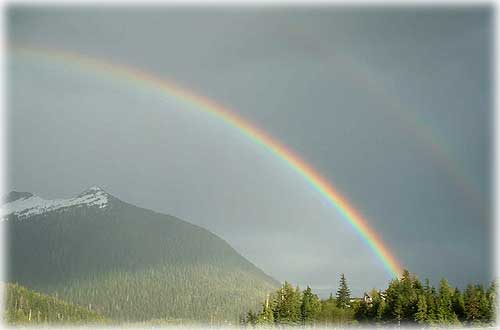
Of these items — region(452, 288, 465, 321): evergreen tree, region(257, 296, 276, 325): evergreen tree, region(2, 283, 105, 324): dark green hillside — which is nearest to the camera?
region(452, 288, 465, 321): evergreen tree

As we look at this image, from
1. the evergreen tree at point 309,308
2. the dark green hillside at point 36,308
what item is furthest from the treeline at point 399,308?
the dark green hillside at point 36,308

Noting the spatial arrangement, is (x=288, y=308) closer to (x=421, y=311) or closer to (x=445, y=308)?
(x=421, y=311)

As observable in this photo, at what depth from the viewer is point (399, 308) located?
8112 cm

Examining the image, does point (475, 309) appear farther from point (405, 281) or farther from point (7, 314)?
point (7, 314)

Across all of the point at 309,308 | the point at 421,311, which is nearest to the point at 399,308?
the point at 421,311

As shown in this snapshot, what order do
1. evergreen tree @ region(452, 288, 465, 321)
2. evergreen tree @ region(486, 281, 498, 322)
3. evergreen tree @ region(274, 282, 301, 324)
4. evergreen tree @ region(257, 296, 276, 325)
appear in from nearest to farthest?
evergreen tree @ region(486, 281, 498, 322) < evergreen tree @ region(452, 288, 465, 321) < evergreen tree @ region(257, 296, 276, 325) < evergreen tree @ region(274, 282, 301, 324)

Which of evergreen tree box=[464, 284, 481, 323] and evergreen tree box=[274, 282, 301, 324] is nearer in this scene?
evergreen tree box=[464, 284, 481, 323]

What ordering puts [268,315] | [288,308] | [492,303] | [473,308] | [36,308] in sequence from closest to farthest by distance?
[473,308], [492,303], [268,315], [288,308], [36,308]

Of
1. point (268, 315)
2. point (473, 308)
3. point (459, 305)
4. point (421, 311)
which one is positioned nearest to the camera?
point (421, 311)

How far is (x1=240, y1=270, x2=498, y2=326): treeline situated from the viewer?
259ft

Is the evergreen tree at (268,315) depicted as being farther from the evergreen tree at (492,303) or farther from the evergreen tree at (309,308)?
the evergreen tree at (492,303)

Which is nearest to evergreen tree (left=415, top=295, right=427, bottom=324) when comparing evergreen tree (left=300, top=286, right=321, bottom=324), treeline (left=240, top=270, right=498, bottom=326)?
treeline (left=240, top=270, right=498, bottom=326)

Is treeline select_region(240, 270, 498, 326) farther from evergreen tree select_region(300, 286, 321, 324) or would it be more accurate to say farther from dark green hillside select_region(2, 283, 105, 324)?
dark green hillside select_region(2, 283, 105, 324)

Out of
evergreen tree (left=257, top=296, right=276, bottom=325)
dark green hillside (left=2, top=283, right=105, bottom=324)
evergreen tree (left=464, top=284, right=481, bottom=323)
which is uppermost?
evergreen tree (left=464, top=284, right=481, bottom=323)
